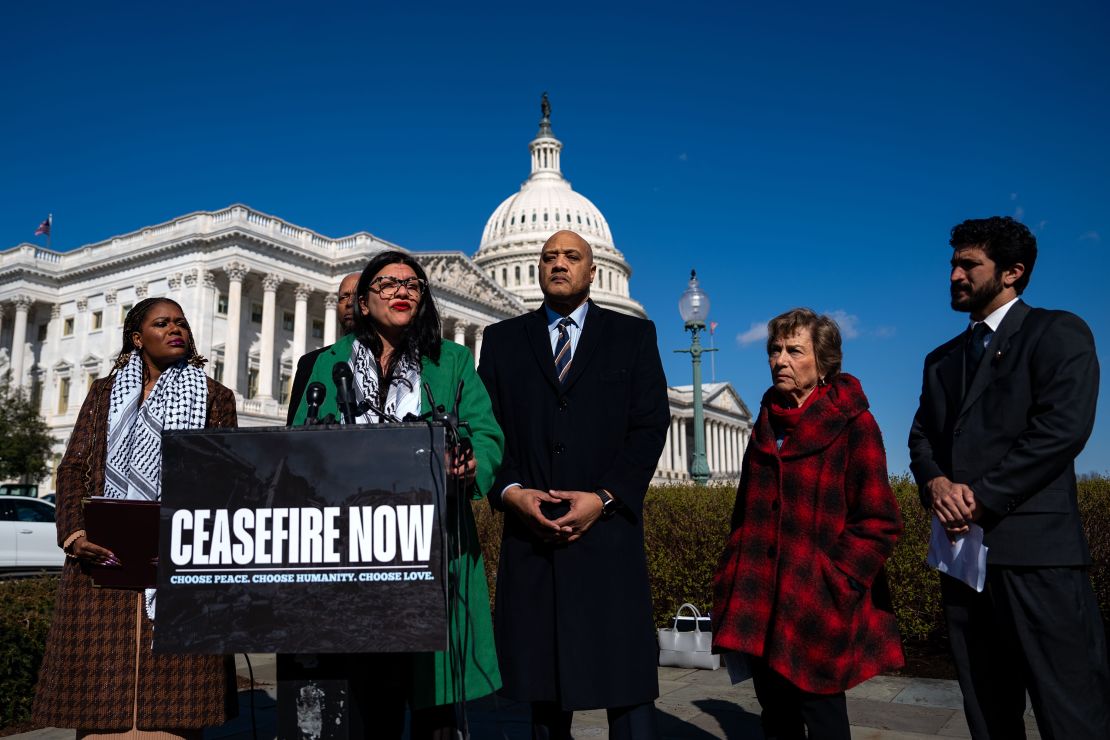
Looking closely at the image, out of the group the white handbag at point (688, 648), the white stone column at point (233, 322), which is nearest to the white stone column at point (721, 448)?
the white stone column at point (233, 322)

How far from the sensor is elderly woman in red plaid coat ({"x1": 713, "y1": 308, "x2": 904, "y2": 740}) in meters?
3.62

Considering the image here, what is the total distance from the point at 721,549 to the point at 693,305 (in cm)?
808

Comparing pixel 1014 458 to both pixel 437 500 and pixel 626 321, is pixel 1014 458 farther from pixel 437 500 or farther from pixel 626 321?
pixel 437 500

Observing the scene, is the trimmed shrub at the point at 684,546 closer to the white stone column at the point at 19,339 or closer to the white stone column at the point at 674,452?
the white stone column at the point at 19,339

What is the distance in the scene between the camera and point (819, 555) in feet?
12.1

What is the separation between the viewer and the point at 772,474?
3959 mm

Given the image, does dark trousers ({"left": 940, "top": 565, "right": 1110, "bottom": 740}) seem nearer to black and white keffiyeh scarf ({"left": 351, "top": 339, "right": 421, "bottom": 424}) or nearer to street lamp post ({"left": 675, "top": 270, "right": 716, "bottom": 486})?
black and white keffiyeh scarf ({"left": 351, "top": 339, "right": 421, "bottom": 424})

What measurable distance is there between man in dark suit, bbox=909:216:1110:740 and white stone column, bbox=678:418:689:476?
8897 centimetres

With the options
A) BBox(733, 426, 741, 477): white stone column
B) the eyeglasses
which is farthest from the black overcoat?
BBox(733, 426, 741, 477): white stone column

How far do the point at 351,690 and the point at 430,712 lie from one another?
70 cm

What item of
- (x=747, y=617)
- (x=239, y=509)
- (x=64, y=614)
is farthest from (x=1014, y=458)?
(x=64, y=614)

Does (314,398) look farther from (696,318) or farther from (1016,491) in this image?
(696,318)

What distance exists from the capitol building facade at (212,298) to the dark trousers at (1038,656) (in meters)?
41.4

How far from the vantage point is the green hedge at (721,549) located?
313 inches
